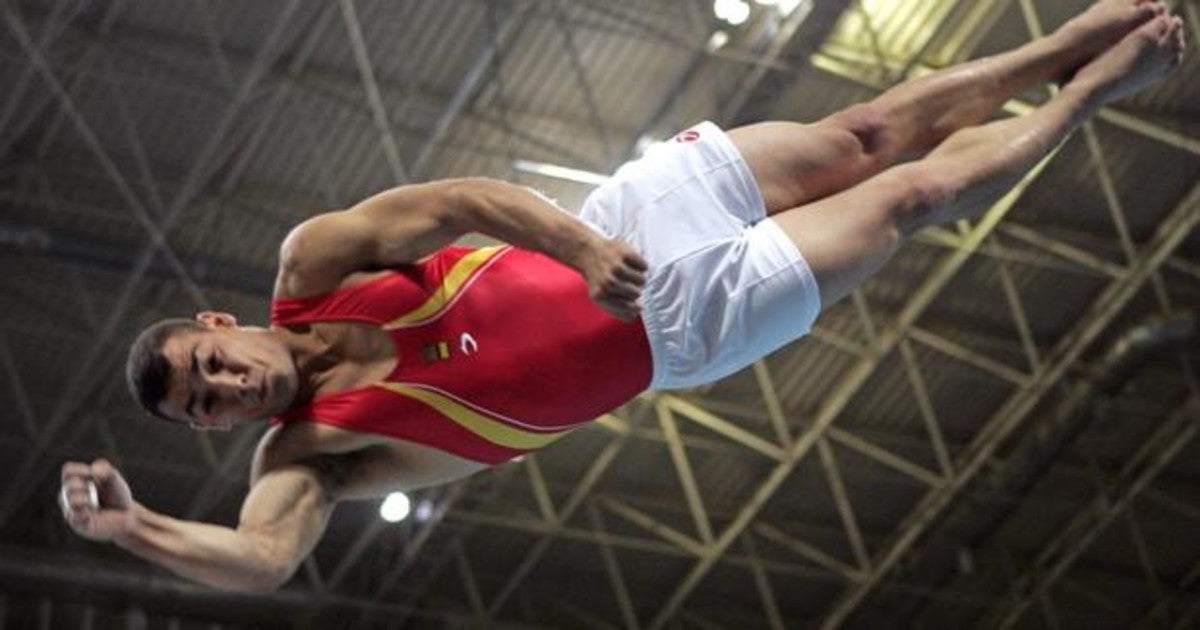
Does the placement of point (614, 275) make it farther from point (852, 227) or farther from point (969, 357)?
point (969, 357)

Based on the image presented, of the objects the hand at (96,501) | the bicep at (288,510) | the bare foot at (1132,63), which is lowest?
the hand at (96,501)

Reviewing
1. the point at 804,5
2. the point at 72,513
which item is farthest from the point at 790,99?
the point at 72,513

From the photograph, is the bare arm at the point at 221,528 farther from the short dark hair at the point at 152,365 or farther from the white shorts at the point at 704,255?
the white shorts at the point at 704,255

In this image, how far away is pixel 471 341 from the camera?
17.7 feet

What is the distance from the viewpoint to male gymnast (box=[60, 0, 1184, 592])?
5227 millimetres

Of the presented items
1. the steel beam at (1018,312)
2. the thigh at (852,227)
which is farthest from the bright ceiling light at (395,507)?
the thigh at (852,227)

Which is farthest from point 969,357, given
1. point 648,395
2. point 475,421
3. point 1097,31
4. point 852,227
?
point 475,421

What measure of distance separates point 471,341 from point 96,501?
3.87 ft

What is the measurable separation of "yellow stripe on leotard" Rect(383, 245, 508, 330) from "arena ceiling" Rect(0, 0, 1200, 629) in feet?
22.8

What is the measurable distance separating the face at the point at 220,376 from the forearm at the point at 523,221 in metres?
0.68

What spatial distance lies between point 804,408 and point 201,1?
22.5 feet

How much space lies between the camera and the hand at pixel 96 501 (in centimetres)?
467

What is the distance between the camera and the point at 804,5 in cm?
1262

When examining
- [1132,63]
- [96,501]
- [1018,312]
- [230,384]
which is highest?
[1018,312]
